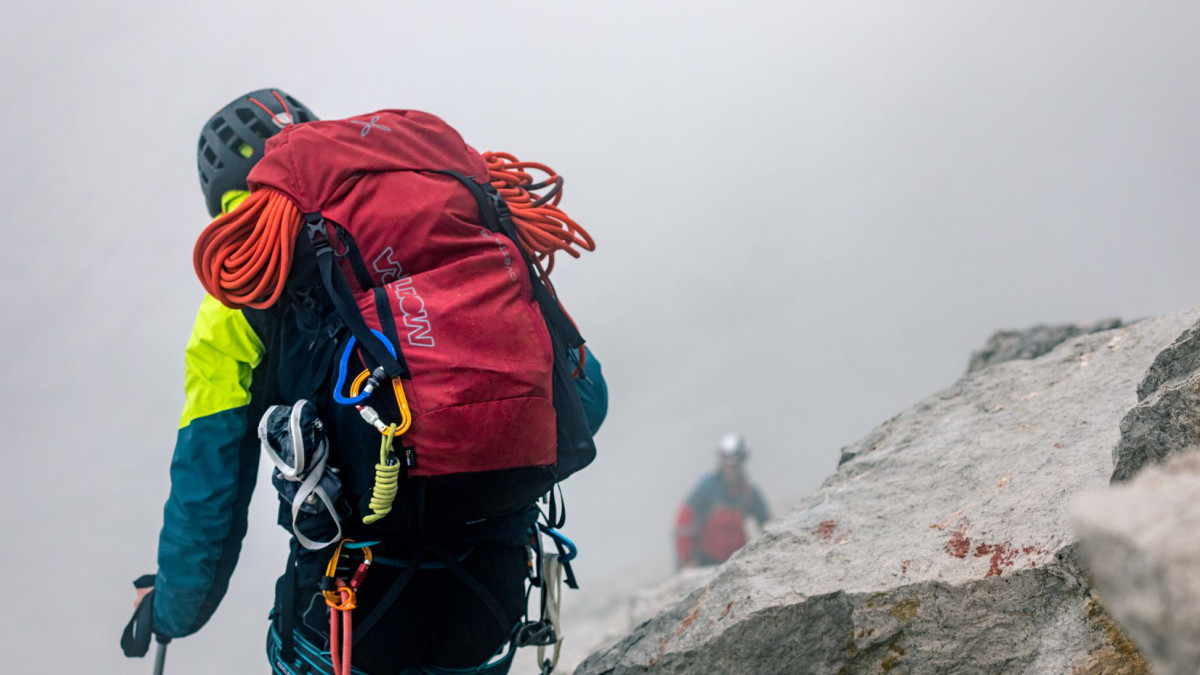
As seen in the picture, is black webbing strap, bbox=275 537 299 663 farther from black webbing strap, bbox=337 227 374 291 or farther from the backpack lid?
the backpack lid

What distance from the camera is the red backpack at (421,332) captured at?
69.1 inches

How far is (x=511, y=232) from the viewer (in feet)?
→ 6.78

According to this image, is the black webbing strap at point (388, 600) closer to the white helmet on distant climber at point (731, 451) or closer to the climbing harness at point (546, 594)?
the climbing harness at point (546, 594)

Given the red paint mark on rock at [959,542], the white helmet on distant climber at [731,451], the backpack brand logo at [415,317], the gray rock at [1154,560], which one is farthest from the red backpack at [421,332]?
the white helmet on distant climber at [731,451]

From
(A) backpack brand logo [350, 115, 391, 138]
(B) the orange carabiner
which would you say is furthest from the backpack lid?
(B) the orange carabiner

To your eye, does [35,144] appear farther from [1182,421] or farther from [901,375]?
[901,375]

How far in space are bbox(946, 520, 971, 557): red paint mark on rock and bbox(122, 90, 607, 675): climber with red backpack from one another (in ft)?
2.59

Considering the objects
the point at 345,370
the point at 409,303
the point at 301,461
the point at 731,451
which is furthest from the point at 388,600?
the point at 731,451

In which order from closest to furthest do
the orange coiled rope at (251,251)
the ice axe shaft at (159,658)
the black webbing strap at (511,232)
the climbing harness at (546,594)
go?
the orange coiled rope at (251,251)
the black webbing strap at (511,232)
the climbing harness at (546,594)
the ice axe shaft at (159,658)

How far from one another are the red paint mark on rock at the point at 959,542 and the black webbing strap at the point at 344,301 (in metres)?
1.18

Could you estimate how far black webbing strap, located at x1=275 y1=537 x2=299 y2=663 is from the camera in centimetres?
192

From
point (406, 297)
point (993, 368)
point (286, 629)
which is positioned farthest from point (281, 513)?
point (993, 368)

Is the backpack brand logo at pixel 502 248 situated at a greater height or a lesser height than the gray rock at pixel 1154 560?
greater

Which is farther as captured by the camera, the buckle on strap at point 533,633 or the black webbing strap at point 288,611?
the buckle on strap at point 533,633
